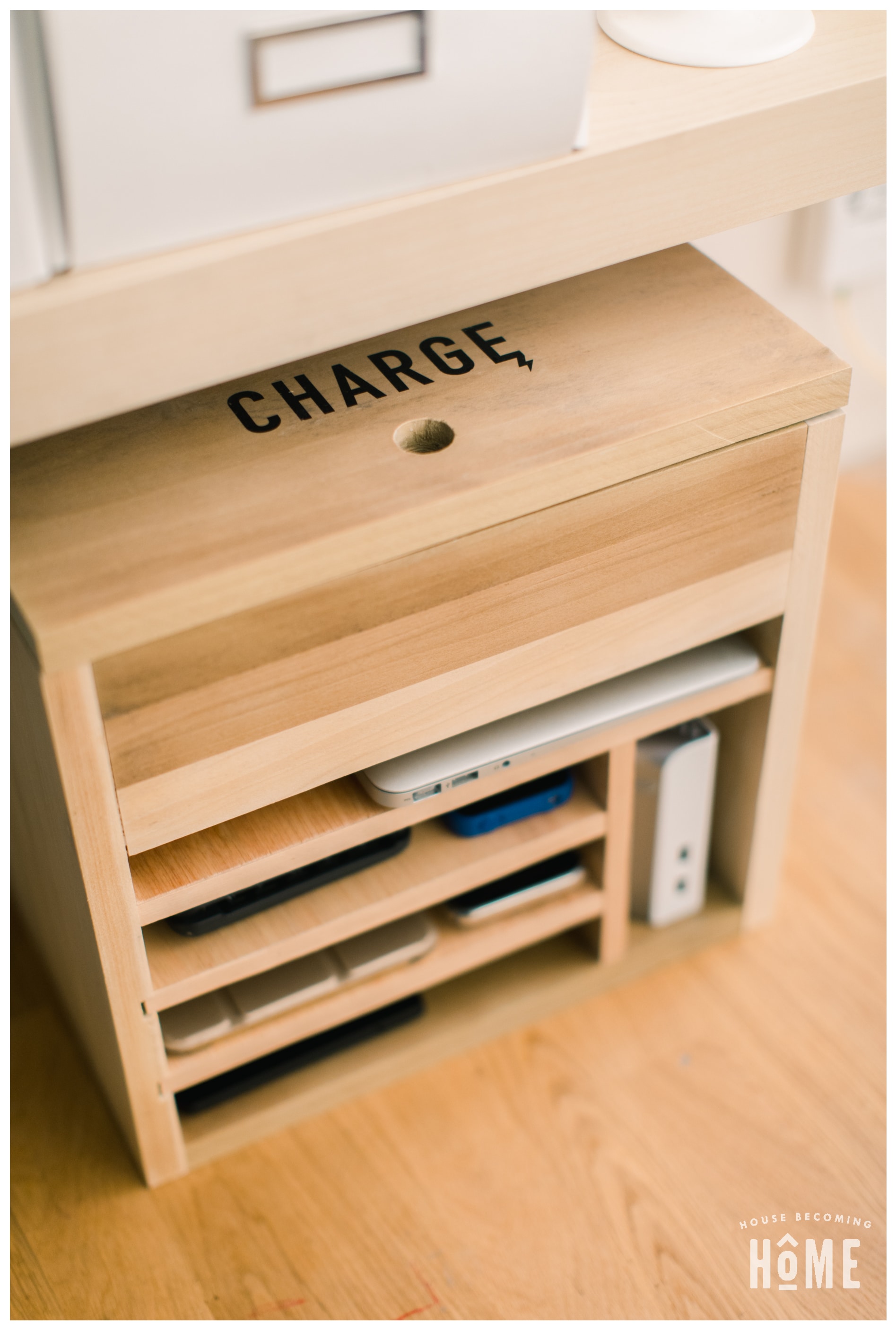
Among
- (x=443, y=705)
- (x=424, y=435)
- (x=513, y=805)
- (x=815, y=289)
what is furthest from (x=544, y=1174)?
(x=815, y=289)

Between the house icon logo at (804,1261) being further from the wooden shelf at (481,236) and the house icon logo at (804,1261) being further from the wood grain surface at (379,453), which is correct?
the wooden shelf at (481,236)

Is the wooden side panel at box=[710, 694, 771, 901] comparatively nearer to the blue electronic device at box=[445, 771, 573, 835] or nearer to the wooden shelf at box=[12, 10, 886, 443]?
the blue electronic device at box=[445, 771, 573, 835]

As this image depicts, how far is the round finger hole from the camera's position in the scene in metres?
0.72

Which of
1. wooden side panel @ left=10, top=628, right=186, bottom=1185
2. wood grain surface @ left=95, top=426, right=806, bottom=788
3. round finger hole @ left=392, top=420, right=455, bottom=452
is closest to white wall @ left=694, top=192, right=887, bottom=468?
wood grain surface @ left=95, top=426, right=806, bottom=788

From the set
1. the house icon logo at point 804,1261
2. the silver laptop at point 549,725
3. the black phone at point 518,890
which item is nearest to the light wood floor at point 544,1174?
the house icon logo at point 804,1261

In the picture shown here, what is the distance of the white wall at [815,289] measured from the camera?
1222mm

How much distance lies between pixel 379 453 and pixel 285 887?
11.3 inches

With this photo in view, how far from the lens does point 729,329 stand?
78 centimetres

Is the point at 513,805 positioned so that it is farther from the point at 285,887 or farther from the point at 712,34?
the point at 712,34

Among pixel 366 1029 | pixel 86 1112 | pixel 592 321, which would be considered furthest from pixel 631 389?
pixel 86 1112

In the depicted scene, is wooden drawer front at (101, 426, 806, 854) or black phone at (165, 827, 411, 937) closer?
wooden drawer front at (101, 426, 806, 854)

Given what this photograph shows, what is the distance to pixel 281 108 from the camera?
570 mm

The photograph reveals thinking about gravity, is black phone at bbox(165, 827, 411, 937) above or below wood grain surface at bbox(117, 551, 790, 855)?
below

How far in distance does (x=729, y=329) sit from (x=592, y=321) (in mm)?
77
